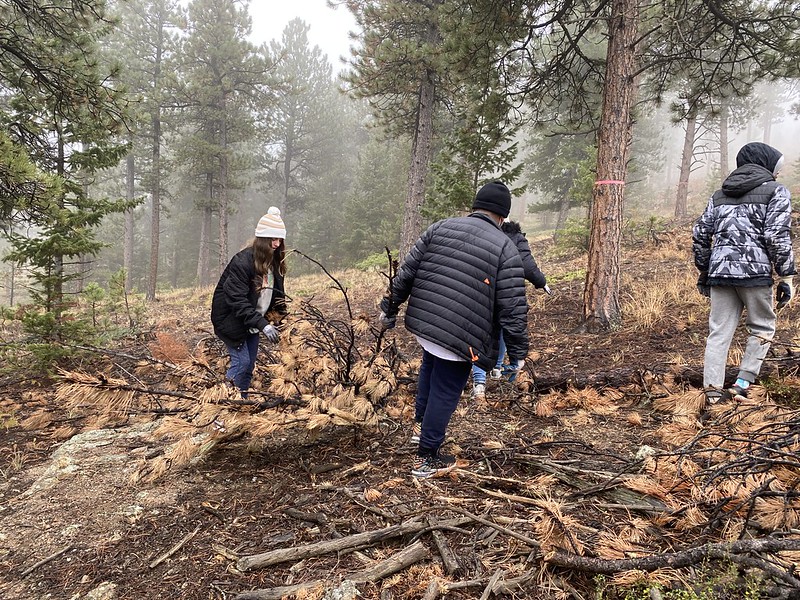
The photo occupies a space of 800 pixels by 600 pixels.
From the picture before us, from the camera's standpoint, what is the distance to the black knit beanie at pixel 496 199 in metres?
2.93

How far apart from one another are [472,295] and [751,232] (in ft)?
8.17

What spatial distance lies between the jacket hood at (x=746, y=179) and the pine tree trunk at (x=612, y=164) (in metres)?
2.30

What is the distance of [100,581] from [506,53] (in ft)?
24.0

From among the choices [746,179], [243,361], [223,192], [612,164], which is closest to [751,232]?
[746,179]

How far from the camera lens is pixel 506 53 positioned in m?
6.36

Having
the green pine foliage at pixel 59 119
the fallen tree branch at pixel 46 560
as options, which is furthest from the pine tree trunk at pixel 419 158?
the fallen tree branch at pixel 46 560

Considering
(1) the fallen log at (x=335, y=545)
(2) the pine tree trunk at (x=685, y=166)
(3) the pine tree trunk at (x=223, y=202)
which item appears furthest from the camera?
(2) the pine tree trunk at (x=685, y=166)

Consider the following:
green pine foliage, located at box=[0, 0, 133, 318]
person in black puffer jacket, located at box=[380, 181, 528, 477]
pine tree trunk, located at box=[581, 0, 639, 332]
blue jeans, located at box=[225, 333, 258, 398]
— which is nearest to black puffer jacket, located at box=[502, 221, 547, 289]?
pine tree trunk, located at box=[581, 0, 639, 332]

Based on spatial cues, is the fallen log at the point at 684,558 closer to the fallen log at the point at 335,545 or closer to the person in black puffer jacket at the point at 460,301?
the fallen log at the point at 335,545

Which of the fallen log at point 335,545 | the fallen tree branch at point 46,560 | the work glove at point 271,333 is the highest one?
the work glove at point 271,333

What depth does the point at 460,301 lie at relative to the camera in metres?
2.76

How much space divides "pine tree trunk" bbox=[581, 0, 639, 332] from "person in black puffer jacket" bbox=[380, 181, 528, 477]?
3.62 m

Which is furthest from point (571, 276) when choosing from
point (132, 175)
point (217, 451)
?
point (132, 175)

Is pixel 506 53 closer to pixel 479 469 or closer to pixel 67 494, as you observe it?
pixel 479 469
